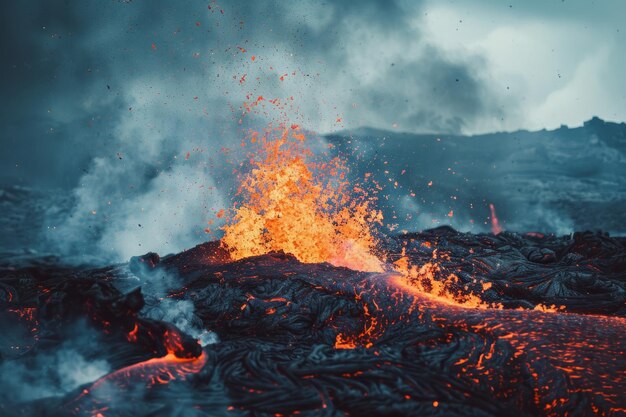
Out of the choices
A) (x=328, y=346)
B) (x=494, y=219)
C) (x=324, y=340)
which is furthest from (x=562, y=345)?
(x=494, y=219)

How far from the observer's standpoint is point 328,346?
285 inches

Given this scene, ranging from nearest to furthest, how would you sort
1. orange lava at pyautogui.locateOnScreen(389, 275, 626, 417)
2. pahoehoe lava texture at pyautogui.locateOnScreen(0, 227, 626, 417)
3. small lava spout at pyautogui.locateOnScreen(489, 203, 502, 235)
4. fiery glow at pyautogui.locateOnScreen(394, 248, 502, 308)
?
1. pahoehoe lava texture at pyautogui.locateOnScreen(0, 227, 626, 417)
2. orange lava at pyautogui.locateOnScreen(389, 275, 626, 417)
3. fiery glow at pyautogui.locateOnScreen(394, 248, 502, 308)
4. small lava spout at pyautogui.locateOnScreen(489, 203, 502, 235)

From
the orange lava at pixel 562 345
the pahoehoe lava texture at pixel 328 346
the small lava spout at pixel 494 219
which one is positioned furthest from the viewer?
the small lava spout at pixel 494 219

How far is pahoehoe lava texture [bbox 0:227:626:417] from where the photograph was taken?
5785mm

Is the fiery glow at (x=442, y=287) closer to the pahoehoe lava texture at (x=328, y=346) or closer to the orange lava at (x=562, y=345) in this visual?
the pahoehoe lava texture at (x=328, y=346)

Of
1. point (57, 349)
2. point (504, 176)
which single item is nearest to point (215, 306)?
point (57, 349)

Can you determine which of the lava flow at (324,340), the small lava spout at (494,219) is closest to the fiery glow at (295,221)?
the lava flow at (324,340)

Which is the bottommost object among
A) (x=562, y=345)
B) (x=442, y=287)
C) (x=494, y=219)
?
(x=562, y=345)

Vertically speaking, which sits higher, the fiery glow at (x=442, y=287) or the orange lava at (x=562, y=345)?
the fiery glow at (x=442, y=287)

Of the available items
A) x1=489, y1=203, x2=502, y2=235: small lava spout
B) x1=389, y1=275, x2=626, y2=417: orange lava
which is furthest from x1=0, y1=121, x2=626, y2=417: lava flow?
x1=489, y1=203, x2=502, y2=235: small lava spout

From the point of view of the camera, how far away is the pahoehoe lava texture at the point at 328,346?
19.0 feet

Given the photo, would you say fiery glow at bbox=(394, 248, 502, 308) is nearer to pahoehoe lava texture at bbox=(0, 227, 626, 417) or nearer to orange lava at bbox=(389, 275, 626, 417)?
pahoehoe lava texture at bbox=(0, 227, 626, 417)

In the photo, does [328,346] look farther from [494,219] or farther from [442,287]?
[494,219]

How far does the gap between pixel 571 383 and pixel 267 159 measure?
12.0m
